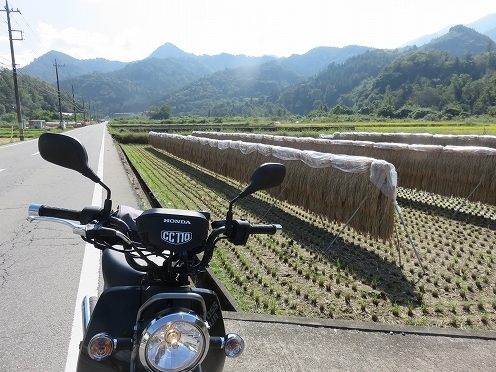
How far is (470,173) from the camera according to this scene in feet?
30.7

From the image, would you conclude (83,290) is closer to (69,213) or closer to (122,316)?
(69,213)

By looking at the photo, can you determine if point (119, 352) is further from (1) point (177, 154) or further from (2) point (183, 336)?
(1) point (177, 154)

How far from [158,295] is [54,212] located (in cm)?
79

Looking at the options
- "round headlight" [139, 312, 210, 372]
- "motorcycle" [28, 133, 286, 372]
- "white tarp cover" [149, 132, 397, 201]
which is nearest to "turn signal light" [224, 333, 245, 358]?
"motorcycle" [28, 133, 286, 372]

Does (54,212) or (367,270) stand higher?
(54,212)

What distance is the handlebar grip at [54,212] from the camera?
6.28ft

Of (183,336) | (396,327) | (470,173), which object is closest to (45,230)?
(396,327)

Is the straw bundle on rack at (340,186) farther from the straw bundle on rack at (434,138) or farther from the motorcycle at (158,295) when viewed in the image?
the straw bundle on rack at (434,138)

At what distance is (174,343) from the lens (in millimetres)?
1446

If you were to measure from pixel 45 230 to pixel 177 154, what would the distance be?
15.5m

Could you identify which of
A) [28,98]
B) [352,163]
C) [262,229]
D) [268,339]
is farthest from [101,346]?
[28,98]

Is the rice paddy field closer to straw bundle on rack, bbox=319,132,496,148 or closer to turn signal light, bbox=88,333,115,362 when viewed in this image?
turn signal light, bbox=88,333,115,362

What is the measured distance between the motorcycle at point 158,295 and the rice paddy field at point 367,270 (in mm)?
2577

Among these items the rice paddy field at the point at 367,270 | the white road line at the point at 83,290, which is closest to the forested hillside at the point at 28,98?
the white road line at the point at 83,290
